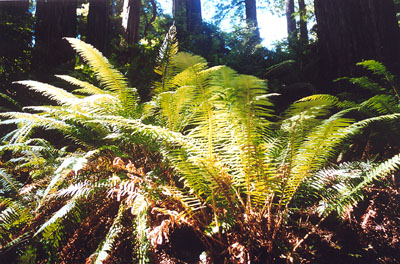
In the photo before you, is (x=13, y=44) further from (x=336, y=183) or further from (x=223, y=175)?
(x=336, y=183)

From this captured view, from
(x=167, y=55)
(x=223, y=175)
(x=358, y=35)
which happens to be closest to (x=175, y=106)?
(x=167, y=55)

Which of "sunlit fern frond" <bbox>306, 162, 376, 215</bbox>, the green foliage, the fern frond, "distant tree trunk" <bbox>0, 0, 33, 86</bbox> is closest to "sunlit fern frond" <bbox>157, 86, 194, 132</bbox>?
the green foliage

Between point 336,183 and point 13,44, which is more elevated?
point 13,44

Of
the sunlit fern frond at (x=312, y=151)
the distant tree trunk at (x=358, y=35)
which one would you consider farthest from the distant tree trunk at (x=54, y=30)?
the distant tree trunk at (x=358, y=35)

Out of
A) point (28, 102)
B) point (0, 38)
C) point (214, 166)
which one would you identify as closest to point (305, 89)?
point (214, 166)

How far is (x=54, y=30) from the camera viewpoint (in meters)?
4.22

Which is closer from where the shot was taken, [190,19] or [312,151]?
[312,151]

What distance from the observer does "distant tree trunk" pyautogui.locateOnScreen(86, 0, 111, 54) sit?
4.58 metres

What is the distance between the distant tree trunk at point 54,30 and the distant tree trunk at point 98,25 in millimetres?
306

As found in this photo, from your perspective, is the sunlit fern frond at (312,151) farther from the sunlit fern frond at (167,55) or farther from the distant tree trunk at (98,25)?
the distant tree trunk at (98,25)

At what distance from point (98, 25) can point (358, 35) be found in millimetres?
4470

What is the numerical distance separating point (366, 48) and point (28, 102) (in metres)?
4.49

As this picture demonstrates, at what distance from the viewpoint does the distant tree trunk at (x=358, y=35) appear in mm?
2930

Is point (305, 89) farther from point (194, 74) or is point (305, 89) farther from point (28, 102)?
point (28, 102)
